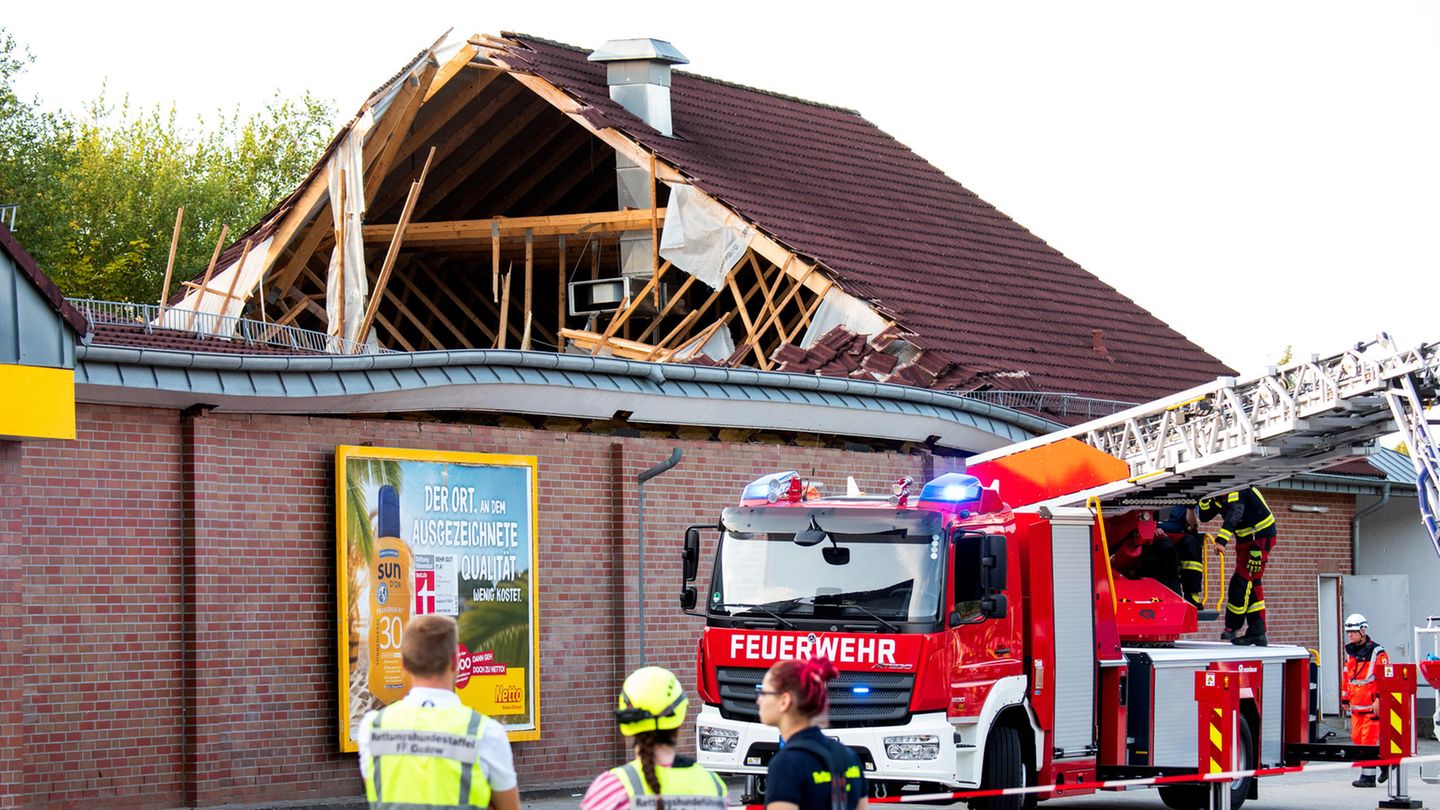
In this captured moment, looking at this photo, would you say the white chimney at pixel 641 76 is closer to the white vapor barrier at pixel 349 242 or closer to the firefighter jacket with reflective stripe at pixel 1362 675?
the white vapor barrier at pixel 349 242

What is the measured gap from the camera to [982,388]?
70.8 feet

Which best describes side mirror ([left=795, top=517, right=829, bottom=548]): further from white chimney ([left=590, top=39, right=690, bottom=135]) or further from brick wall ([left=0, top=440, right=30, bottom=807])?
white chimney ([left=590, top=39, right=690, bottom=135])

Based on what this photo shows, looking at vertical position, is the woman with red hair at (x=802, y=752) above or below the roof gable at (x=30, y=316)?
below

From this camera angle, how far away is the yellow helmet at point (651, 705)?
223 inches

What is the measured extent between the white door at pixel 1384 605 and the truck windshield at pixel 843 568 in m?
14.8

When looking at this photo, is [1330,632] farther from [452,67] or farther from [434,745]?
[434,745]

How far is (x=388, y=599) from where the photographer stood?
14641 millimetres

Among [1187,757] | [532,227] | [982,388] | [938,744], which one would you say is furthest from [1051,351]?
[938,744]

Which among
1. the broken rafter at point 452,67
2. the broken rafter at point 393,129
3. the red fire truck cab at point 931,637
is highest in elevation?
the broken rafter at point 452,67

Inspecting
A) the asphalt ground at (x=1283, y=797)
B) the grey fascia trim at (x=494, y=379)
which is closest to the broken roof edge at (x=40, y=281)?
the grey fascia trim at (x=494, y=379)

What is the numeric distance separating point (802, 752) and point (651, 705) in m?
0.52

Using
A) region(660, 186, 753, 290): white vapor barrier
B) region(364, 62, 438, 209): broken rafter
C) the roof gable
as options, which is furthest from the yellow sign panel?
region(364, 62, 438, 209): broken rafter

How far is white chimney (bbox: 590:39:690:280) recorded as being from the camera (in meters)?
25.5

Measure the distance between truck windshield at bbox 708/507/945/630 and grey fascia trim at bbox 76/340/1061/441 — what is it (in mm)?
3468
